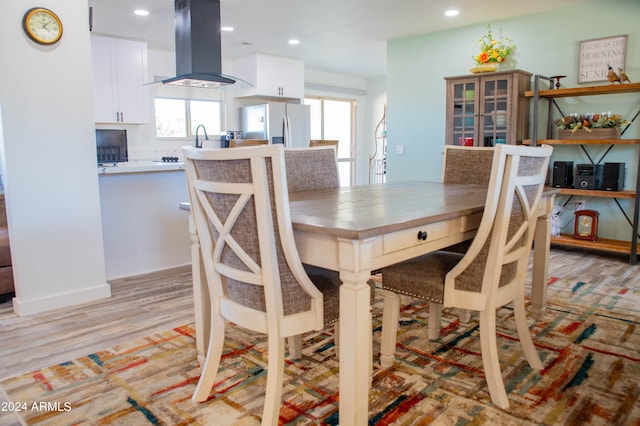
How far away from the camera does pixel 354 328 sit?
1.46m

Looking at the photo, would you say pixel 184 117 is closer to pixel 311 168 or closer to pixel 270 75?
pixel 270 75

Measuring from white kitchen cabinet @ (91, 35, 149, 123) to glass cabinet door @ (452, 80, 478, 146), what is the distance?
3.54 metres

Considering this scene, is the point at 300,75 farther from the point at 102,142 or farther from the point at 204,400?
the point at 204,400

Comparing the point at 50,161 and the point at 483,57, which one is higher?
the point at 483,57

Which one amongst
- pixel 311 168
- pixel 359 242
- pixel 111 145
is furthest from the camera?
pixel 111 145

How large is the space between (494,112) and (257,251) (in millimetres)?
3868

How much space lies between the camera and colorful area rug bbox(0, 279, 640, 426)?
68.5 inches

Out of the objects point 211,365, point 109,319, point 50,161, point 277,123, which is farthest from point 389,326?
point 277,123

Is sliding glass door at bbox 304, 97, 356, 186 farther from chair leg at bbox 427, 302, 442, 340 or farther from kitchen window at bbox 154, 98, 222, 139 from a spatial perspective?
chair leg at bbox 427, 302, 442, 340

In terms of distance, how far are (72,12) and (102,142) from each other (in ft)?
7.37

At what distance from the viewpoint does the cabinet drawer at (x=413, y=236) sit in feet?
5.07

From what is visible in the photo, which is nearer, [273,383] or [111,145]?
[273,383]

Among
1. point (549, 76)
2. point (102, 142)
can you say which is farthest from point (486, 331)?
point (102, 142)

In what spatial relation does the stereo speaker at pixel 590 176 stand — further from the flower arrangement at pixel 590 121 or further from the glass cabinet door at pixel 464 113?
the glass cabinet door at pixel 464 113
